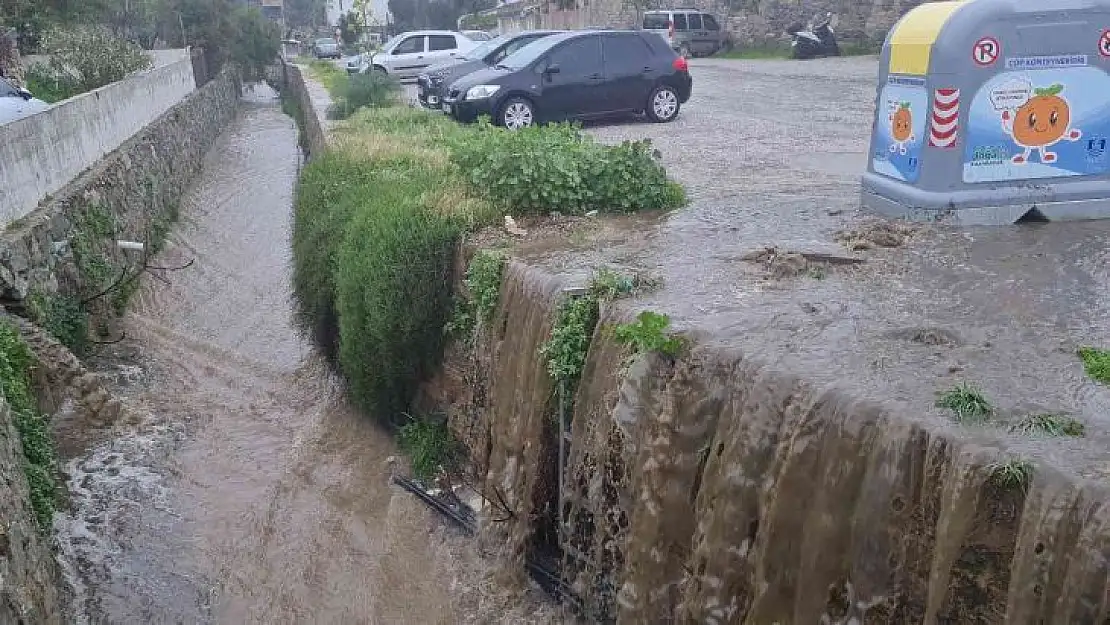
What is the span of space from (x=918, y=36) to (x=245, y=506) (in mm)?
5953

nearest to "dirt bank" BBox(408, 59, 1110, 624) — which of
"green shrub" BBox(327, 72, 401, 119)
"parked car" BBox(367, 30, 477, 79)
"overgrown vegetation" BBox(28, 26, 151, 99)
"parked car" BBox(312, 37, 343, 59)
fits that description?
"green shrub" BBox(327, 72, 401, 119)

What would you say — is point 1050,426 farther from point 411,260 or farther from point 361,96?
point 361,96

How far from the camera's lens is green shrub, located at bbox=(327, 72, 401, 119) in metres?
17.0

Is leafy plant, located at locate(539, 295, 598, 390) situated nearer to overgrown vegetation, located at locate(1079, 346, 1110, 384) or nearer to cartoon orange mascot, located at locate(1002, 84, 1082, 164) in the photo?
overgrown vegetation, located at locate(1079, 346, 1110, 384)

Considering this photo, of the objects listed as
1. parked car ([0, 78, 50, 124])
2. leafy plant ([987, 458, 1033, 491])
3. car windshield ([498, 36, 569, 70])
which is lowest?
leafy plant ([987, 458, 1033, 491])

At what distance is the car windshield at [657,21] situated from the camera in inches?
1284

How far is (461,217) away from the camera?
725 cm

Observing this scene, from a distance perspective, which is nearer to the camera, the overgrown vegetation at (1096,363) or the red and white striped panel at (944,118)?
the overgrown vegetation at (1096,363)

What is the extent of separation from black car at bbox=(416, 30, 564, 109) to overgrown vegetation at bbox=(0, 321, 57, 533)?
9.62 meters

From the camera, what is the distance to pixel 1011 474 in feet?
9.90

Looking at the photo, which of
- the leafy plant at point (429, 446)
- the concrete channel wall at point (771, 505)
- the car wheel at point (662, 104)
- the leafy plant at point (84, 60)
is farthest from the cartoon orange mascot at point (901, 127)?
the leafy plant at point (84, 60)

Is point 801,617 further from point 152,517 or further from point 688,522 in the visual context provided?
point 152,517

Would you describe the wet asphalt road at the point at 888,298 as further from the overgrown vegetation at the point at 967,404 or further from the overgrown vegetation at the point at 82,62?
the overgrown vegetation at the point at 82,62

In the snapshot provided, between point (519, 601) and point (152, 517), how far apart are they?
3049mm
